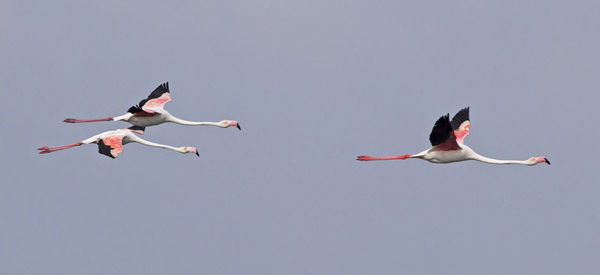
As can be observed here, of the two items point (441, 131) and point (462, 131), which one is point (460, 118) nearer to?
point (462, 131)

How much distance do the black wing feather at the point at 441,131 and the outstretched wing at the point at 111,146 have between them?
10434 millimetres

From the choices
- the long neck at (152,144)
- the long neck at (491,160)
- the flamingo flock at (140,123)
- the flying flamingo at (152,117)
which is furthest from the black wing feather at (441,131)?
the flying flamingo at (152,117)

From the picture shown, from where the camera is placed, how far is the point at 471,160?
50.1 metres

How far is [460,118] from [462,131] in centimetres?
72

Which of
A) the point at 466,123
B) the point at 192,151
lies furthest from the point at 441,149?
the point at 192,151

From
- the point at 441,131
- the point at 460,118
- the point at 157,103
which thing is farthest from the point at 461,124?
the point at 157,103

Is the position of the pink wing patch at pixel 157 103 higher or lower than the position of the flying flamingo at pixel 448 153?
higher

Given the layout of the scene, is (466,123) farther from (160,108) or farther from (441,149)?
(160,108)

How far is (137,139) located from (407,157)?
10.7m

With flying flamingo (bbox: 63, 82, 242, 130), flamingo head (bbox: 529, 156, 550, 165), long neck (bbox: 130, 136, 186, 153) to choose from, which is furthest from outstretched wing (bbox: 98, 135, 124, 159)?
flamingo head (bbox: 529, 156, 550, 165)

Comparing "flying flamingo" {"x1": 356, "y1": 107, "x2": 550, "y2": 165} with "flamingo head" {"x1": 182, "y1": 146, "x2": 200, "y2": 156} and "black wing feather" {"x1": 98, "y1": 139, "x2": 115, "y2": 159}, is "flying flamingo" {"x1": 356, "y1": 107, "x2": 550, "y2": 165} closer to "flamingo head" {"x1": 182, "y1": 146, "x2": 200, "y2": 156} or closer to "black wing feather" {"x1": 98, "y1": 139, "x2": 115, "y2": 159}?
"flamingo head" {"x1": 182, "y1": 146, "x2": 200, "y2": 156}

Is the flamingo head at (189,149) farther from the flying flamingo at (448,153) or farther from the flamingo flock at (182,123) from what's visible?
the flying flamingo at (448,153)

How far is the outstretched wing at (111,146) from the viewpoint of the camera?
47.7 metres

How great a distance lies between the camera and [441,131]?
4569 centimetres
